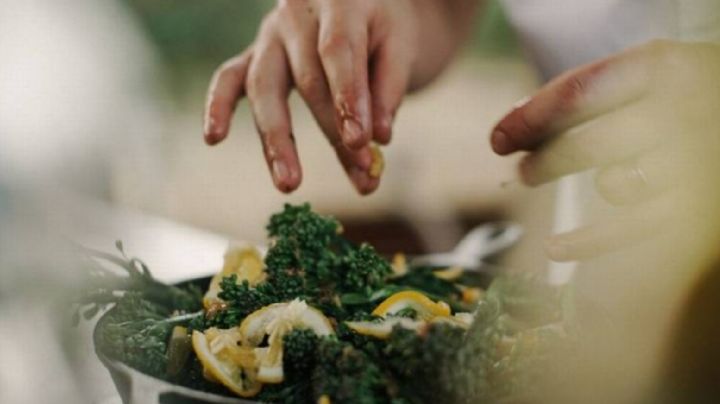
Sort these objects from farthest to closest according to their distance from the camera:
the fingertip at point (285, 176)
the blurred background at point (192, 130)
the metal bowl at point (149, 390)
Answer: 1. the blurred background at point (192, 130)
2. the fingertip at point (285, 176)
3. the metal bowl at point (149, 390)

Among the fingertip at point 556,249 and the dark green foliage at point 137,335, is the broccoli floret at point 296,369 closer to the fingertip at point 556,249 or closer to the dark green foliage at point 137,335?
the dark green foliage at point 137,335

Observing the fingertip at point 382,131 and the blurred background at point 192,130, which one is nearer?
the fingertip at point 382,131

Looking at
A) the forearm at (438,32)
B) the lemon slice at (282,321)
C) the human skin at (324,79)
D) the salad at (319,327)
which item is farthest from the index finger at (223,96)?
the forearm at (438,32)

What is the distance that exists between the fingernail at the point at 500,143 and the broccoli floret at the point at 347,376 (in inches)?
7.5

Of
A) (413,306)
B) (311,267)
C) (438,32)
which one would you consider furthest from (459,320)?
(438,32)

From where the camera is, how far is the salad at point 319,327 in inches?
Answer: 18.8

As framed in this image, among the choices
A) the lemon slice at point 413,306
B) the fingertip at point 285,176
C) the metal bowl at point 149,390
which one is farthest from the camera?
the fingertip at point 285,176

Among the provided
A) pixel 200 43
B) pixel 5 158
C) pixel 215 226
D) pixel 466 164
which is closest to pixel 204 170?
pixel 215 226

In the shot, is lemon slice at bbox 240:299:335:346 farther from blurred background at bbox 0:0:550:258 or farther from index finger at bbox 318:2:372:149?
blurred background at bbox 0:0:550:258

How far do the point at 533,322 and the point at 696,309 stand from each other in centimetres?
12

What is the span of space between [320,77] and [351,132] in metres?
0.16

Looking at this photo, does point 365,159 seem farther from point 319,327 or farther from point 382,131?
point 319,327

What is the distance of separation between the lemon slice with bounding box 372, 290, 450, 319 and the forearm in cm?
52

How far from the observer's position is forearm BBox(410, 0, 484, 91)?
3.64 ft
